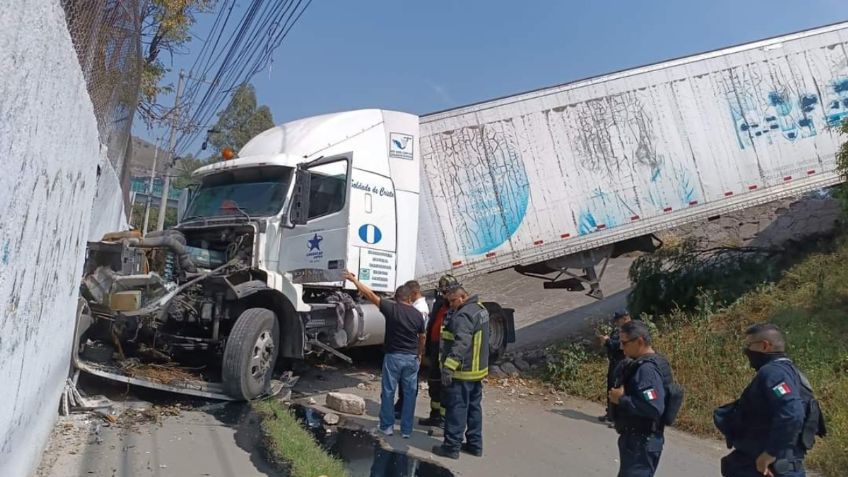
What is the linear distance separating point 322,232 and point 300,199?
1.57 feet

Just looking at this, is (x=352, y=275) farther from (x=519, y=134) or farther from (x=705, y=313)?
(x=705, y=313)

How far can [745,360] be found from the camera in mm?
7711

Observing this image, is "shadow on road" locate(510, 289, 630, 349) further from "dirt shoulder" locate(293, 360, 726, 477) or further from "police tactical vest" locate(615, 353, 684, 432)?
"police tactical vest" locate(615, 353, 684, 432)

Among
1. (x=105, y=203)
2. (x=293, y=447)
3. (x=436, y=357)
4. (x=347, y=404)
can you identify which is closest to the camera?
(x=293, y=447)

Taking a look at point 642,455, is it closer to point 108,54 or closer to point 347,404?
point 347,404

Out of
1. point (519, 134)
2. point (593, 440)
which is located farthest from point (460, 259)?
point (593, 440)

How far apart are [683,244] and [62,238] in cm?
950

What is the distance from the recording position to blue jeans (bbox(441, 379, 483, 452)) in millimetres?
5520

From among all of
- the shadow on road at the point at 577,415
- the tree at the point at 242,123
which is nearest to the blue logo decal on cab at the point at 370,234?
the shadow on road at the point at 577,415

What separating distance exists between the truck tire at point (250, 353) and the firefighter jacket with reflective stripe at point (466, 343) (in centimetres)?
188

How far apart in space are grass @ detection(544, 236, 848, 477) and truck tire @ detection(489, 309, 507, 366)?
840 millimetres

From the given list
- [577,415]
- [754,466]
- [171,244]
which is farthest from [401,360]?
[754,466]

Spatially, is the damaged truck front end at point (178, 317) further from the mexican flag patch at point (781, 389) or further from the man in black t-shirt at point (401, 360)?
the mexican flag patch at point (781, 389)

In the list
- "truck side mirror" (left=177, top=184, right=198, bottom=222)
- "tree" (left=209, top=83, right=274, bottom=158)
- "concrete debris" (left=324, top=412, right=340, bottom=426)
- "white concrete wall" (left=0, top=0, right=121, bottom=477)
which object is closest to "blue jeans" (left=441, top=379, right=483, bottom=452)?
"concrete debris" (left=324, top=412, right=340, bottom=426)
